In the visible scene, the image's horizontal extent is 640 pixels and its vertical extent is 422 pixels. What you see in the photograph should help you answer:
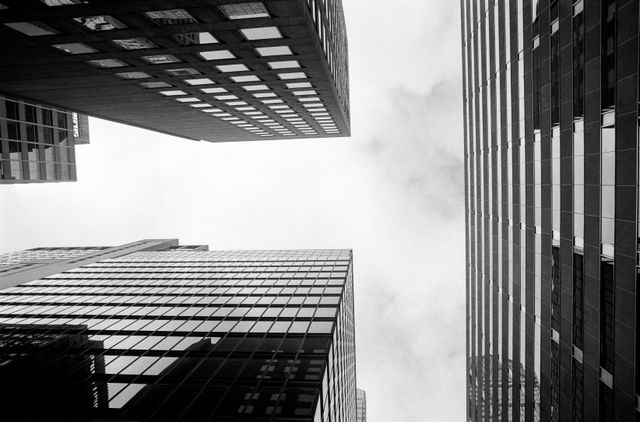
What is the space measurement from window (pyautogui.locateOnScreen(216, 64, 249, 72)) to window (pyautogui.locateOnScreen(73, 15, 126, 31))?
27.2 feet

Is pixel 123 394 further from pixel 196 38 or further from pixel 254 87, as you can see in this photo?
pixel 254 87

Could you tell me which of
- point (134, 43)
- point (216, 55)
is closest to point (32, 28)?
point (134, 43)

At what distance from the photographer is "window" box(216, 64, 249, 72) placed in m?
29.8

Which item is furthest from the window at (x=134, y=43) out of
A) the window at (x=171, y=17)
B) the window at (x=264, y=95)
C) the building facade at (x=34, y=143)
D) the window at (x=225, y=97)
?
the building facade at (x=34, y=143)

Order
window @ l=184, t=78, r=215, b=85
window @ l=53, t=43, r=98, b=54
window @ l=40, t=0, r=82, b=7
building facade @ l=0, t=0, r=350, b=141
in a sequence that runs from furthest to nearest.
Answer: window @ l=184, t=78, r=215, b=85 < window @ l=53, t=43, r=98, b=54 < building facade @ l=0, t=0, r=350, b=141 < window @ l=40, t=0, r=82, b=7

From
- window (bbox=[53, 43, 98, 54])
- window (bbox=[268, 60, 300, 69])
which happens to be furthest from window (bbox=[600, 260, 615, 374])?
window (bbox=[53, 43, 98, 54])

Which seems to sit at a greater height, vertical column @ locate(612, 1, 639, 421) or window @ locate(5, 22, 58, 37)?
window @ locate(5, 22, 58, 37)

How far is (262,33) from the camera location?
24.5 meters

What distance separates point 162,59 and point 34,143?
24.9m

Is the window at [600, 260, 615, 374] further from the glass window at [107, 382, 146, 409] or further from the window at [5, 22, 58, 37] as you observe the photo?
the window at [5, 22, 58, 37]

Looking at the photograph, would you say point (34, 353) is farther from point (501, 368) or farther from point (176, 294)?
point (501, 368)

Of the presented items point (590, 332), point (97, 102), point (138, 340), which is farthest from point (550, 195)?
point (97, 102)

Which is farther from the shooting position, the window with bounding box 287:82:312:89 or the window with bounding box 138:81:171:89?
the window with bounding box 287:82:312:89

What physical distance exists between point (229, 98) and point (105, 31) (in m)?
17.8
